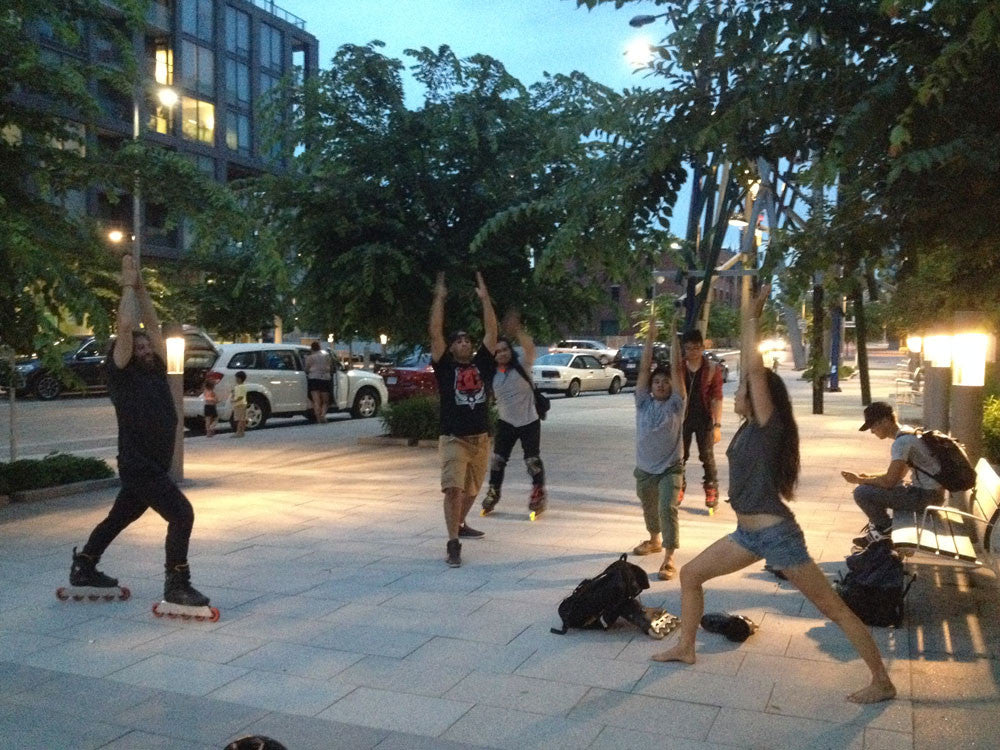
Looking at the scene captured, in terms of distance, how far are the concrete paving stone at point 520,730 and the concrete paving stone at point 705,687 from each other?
0.54 metres

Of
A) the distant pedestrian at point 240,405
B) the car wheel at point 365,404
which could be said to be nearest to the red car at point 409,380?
the car wheel at point 365,404

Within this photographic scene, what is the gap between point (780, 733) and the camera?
168 inches

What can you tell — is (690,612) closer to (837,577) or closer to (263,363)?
(837,577)

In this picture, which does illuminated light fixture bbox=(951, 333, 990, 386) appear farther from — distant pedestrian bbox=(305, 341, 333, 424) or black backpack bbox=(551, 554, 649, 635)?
distant pedestrian bbox=(305, 341, 333, 424)

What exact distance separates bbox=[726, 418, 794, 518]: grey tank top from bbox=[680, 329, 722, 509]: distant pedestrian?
4848 mm

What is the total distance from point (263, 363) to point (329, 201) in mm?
6263

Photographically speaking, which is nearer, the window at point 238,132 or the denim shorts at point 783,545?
the denim shorts at point 783,545

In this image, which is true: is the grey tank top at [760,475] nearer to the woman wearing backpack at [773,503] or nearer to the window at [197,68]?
the woman wearing backpack at [773,503]

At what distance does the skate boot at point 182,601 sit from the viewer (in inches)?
231

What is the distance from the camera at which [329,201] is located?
14.1 meters

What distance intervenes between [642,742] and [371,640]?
190 centimetres

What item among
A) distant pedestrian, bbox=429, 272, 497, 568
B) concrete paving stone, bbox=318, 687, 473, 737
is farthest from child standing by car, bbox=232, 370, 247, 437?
concrete paving stone, bbox=318, 687, 473, 737

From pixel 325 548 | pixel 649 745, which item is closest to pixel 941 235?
pixel 649 745

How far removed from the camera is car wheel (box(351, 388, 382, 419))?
A: 71.3ft
